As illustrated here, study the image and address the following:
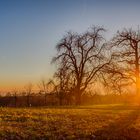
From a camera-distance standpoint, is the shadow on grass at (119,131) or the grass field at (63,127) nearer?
the grass field at (63,127)

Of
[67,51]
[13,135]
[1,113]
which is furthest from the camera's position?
[67,51]

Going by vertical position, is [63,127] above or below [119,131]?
above

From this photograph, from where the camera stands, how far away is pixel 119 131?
2142 cm

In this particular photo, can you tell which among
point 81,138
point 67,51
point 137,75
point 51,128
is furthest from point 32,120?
point 67,51

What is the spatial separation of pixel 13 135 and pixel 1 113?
5.30 m

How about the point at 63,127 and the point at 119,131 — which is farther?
the point at 119,131

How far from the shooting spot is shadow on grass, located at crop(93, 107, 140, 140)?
65.2ft

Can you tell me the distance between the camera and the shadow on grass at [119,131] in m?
19.9

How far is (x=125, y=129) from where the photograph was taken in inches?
878

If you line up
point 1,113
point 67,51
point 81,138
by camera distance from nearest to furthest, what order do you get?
point 81,138 → point 1,113 → point 67,51

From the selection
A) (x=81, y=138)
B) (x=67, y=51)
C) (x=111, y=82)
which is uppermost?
(x=67, y=51)

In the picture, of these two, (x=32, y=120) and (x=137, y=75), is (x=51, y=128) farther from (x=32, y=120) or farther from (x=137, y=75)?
(x=137, y=75)

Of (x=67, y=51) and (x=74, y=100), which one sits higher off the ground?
(x=67, y=51)

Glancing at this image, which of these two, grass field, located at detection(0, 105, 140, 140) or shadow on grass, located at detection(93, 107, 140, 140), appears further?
shadow on grass, located at detection(93, 107, 140, 140)
